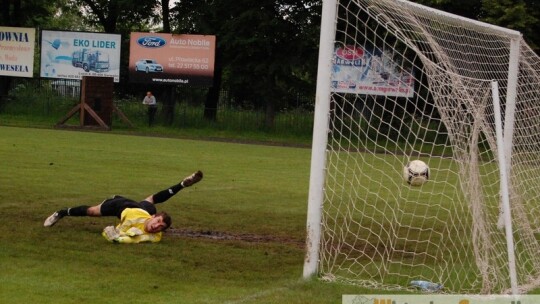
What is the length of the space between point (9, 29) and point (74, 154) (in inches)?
814

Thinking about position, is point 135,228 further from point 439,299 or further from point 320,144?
point 439,299

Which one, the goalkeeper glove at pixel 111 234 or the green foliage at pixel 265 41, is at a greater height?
the green foliage at pixel 265 41

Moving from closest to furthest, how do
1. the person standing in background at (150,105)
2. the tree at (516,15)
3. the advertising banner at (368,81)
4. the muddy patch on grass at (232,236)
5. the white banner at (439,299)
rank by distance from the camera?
the white banner at (439,299), the muddy patch on grass at (232,236), the advertising banner at (368,81), the tree at (516,15), the person standing in background at (150,105)

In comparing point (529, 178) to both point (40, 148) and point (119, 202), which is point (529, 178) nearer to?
point (119, 202)

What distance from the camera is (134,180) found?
60.0ft

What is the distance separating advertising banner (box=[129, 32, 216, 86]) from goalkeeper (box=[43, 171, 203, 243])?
1138 inches

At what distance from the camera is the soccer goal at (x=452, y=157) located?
30.1ft

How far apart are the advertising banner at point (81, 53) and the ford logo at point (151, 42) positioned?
3.26 ft

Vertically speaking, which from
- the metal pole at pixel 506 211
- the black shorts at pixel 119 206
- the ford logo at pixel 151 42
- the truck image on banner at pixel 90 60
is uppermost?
the ford logo at pixel 151 42

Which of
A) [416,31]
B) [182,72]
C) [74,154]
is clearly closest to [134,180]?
[74,154]

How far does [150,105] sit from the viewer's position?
137ft

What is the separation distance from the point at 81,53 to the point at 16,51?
3463 millimetres

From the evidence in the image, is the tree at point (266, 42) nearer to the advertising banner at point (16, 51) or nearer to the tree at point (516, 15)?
the advertising banner at point (16, 51)

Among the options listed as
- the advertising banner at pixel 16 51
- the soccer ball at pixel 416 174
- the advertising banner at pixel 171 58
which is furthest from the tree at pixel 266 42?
the soccer ball at pixel 416 174
